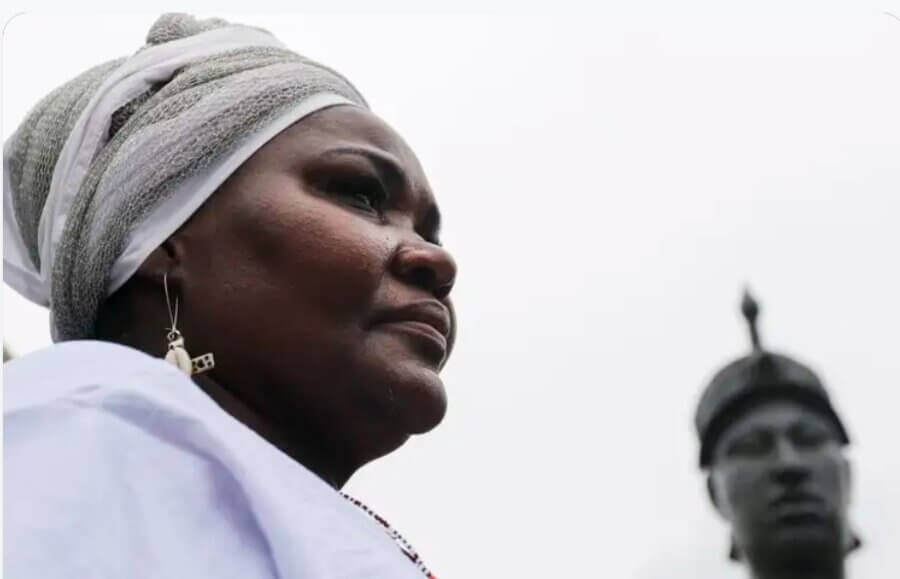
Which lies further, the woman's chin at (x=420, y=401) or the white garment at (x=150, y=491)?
the woman's chin at (x=420, y=401)

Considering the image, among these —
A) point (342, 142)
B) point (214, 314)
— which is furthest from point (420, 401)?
point (342, 142)

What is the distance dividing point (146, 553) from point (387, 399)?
1.69 ft

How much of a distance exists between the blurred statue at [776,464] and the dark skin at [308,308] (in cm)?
216

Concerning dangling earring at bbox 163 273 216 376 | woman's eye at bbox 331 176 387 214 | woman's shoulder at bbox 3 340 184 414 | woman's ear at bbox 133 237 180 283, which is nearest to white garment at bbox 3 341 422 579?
woman's shoulder at bbox 3 340 184 414

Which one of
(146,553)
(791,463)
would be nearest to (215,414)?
(146,553)

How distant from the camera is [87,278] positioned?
2027 millimetres

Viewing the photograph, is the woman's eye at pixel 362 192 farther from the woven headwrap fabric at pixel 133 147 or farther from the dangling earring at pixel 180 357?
the dangling earring at pixel 180 357

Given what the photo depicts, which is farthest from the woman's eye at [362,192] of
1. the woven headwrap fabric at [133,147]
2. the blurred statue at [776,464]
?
the blurred statue at [776,464]

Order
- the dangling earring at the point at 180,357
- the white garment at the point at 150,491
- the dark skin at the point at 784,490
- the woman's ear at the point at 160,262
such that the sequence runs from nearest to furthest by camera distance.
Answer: the white garment at the point at 150,491, the dangling earring at the point at 180,357, the woman's ear at the point at 160,262, the dark skin at the point at 784,490

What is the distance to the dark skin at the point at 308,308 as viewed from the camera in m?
1.88

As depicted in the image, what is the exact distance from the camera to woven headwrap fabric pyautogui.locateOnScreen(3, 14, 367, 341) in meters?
2.02

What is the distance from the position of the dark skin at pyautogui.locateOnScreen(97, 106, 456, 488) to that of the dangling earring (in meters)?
0.01

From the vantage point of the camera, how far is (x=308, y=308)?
6.15 ft

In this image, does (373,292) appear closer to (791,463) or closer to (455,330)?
(455,330)
